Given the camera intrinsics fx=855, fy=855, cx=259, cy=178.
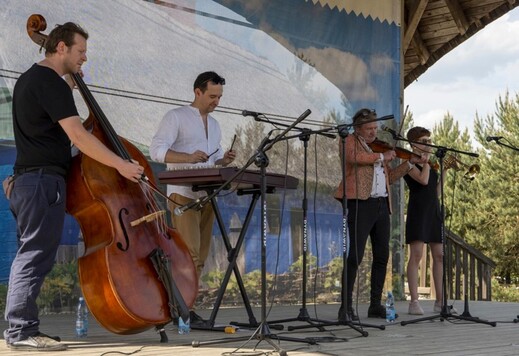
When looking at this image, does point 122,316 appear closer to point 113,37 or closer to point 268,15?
point 113,37

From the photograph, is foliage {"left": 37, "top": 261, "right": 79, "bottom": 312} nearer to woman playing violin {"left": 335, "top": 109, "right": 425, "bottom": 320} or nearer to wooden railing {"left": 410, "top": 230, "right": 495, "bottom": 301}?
woman playing violin {"left": 335, "top": 109, "right": 425, "bottom": 320}

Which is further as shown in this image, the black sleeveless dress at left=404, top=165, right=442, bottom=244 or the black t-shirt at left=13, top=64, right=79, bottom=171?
the black sleeveless dress at left=404, top=165, right=442, bottom=244

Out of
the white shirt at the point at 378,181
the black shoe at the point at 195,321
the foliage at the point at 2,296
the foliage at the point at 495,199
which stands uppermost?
the foliage at the point at 495,199

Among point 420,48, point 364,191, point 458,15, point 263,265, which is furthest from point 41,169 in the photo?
point 420,48

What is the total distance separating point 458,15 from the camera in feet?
28.7

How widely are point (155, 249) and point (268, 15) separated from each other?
361 cm

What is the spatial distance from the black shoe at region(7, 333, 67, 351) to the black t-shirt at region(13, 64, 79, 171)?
28.2 inches

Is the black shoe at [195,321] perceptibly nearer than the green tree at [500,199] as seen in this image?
Yes

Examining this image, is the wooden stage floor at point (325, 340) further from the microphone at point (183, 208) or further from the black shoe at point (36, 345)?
the microphone at point (183, 208)

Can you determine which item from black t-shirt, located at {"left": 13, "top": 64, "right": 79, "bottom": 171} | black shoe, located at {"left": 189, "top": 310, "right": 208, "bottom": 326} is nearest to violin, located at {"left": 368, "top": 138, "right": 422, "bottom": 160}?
black shoe, located at {"left": 189, "top": 310, "right": 208, "bottom": 326}

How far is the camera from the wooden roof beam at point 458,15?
8.59 metres

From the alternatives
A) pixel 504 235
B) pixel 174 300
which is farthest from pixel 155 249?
pixel 504 235

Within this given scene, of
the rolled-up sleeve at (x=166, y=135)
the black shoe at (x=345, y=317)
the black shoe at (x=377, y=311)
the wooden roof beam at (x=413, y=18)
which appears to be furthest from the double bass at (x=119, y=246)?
the wooden roof beam at (x=413, y=18)

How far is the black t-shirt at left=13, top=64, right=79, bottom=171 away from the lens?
11.5 feet
